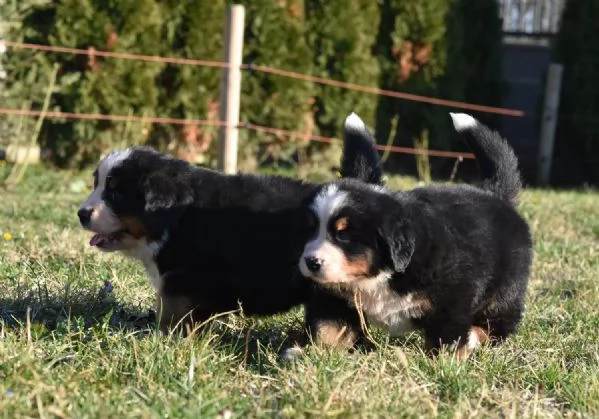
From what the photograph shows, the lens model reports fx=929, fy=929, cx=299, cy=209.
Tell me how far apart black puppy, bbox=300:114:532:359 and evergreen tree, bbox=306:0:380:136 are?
17.7 feet

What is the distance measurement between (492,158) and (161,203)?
1.44 m

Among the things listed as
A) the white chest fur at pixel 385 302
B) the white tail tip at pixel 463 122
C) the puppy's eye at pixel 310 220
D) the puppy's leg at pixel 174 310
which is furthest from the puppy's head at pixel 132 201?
the white tail tip at pixel 463 122

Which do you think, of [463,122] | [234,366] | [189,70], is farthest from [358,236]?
[189,70]

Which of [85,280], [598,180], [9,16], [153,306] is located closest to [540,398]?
[153,306]

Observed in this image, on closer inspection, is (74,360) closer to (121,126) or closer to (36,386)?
(36,386)

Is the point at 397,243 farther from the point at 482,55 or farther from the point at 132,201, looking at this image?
the point at 482,55

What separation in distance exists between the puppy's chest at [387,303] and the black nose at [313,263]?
0.77 ft

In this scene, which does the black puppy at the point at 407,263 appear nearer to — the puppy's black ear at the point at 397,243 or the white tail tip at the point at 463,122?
the puppy's black ear at the point at 397,243

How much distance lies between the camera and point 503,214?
3635mm

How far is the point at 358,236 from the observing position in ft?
10.1

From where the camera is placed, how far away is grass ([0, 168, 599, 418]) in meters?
2.46

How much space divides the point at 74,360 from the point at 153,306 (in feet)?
3.44

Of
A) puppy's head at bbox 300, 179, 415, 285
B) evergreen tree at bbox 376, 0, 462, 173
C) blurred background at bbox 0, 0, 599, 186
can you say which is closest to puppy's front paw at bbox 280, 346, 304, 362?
puppy's head at bbox 300, 179, 415, 285

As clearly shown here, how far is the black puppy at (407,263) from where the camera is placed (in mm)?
3070
